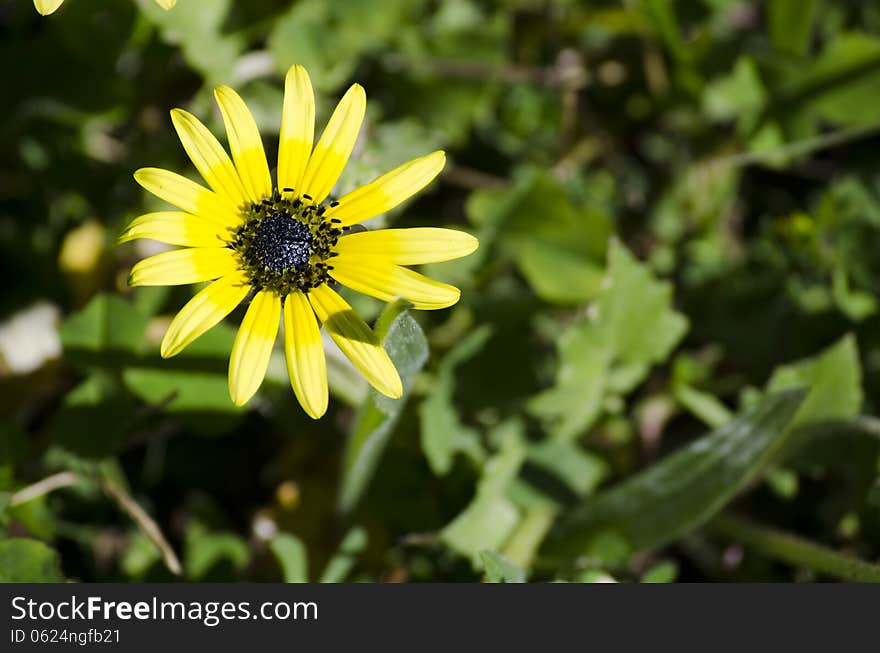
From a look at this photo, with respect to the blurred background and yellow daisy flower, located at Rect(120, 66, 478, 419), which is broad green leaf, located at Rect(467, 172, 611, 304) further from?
yellow daisy flower, located at Rect(120, 66, 478, 419)

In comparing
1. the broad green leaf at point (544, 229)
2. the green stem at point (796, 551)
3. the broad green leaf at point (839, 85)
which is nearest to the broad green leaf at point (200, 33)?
the broad green leaf at point (544, 229)

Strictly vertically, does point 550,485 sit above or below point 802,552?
above

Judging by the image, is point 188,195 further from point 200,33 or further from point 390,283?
point 200,33

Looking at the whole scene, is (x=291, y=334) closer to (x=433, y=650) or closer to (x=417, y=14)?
(x=433, y=650)

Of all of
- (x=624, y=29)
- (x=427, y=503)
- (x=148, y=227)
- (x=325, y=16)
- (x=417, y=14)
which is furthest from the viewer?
(x=624, y=29)

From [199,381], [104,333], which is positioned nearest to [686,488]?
[199,381]

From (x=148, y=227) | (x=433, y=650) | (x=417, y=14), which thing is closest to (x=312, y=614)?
(x=433, y=650)

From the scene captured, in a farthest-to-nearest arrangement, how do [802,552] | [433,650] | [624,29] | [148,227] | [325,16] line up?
1. [624,29]
2. [325,16]
3. [802,552]
4. [433,650]
5. [148,227]
